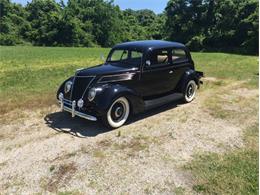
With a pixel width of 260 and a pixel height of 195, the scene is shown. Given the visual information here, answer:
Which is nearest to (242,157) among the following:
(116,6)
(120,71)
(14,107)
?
(120,71)

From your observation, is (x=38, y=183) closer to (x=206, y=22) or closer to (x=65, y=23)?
(x=206, y=22)

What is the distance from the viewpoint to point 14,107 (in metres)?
6.66

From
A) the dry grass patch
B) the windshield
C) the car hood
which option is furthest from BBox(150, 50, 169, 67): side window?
the dry grass patch

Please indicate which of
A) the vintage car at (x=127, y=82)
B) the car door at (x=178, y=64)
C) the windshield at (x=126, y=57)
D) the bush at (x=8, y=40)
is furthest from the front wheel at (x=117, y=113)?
the bush at (x=8, y=40)

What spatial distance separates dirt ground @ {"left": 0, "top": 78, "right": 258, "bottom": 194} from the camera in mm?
3576

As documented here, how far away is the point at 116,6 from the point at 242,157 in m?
51.4

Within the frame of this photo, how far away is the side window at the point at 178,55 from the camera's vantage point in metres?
6.72

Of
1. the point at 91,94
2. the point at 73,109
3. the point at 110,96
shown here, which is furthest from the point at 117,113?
the point at 73,109

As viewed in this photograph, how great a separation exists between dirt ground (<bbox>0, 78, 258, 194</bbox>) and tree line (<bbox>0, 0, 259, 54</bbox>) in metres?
19.9

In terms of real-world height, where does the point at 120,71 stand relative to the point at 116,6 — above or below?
below

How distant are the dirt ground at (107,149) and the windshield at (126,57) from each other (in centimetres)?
127

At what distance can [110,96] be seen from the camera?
16.5ft

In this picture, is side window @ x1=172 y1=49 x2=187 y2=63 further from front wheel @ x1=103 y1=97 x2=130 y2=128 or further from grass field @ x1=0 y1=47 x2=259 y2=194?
front wheel @ x1=103 y1=97 x2=130 y2=128

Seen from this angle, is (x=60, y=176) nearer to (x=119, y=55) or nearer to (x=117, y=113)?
(x=117, y=113)
